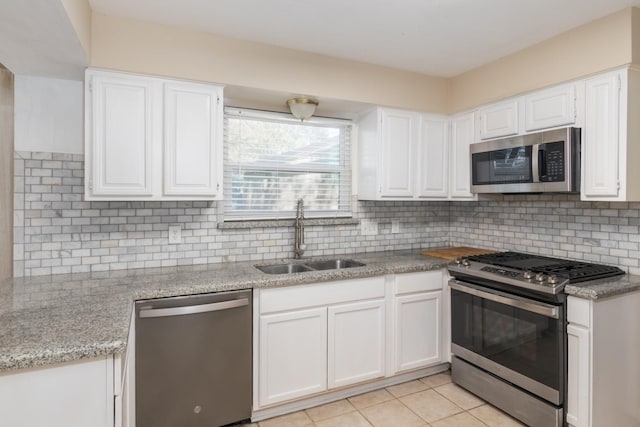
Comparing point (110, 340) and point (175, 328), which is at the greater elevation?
point (110, 340)

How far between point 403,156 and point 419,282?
1013mm

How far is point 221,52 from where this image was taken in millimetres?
2391

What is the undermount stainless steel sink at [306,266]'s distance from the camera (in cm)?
276

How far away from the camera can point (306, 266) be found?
9.20 ft

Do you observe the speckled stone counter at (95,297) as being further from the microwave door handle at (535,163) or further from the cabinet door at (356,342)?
the microwave door handle at (535,163)

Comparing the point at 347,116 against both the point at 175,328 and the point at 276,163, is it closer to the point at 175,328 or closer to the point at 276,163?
the point at 276,163

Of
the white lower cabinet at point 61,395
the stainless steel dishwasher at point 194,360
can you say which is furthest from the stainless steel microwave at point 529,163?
the white lower cabinet at point 61,395

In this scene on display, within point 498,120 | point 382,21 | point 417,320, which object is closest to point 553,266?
point 417,320

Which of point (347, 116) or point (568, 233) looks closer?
point (568, 233)

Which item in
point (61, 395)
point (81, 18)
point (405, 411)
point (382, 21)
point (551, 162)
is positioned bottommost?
point (405, 411)

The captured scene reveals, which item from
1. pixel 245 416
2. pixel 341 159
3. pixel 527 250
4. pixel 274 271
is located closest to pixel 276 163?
pixel 341 159

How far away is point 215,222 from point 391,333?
1.50 m

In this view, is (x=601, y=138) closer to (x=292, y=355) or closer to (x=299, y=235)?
(x=299, y=235)

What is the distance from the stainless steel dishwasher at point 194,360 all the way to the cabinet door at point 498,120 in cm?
215
